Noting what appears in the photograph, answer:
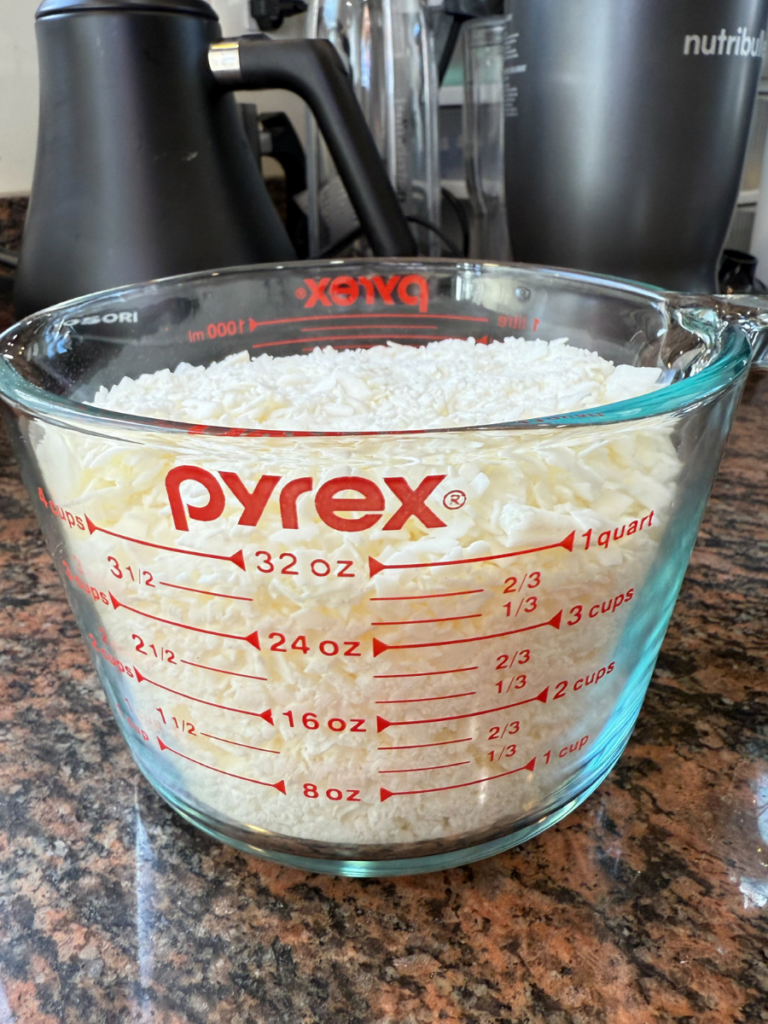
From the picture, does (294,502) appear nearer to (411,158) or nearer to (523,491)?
(523,491)

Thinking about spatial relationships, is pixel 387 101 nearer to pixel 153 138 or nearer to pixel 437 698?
pixel 153 138

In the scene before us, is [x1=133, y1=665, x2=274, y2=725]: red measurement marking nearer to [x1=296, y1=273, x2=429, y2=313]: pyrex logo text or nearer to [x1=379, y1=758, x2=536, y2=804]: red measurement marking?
[x1=379, y1=758, x2=536, y2=804]: red measurement marking

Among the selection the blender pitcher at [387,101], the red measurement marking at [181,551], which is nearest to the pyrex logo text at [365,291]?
the red measurement marking at [181,551]

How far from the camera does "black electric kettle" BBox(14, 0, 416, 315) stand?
678 millimetres

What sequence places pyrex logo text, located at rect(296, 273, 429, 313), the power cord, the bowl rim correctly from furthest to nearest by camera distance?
the power cord
pyrex logo text, located at rect(296, 273, 429, 313)
the bowl rim

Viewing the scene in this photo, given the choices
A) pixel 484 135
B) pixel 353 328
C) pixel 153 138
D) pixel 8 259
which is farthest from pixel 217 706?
pixel 484 135

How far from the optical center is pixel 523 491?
28 cm

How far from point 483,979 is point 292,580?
169 mm

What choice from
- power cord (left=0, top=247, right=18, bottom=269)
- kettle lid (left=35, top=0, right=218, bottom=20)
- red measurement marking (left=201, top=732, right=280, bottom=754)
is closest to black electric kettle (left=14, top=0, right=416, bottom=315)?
kettle lid (left=35, top=0, right=218, bottom=20)

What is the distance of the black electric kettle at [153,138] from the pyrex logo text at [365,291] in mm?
192

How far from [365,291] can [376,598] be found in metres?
0.33

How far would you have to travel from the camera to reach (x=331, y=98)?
70cm

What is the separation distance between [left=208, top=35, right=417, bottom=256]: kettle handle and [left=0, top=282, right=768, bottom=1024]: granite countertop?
48 cm

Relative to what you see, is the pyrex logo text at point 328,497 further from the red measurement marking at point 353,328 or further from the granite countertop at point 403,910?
the red measurement marking at point 353,328
